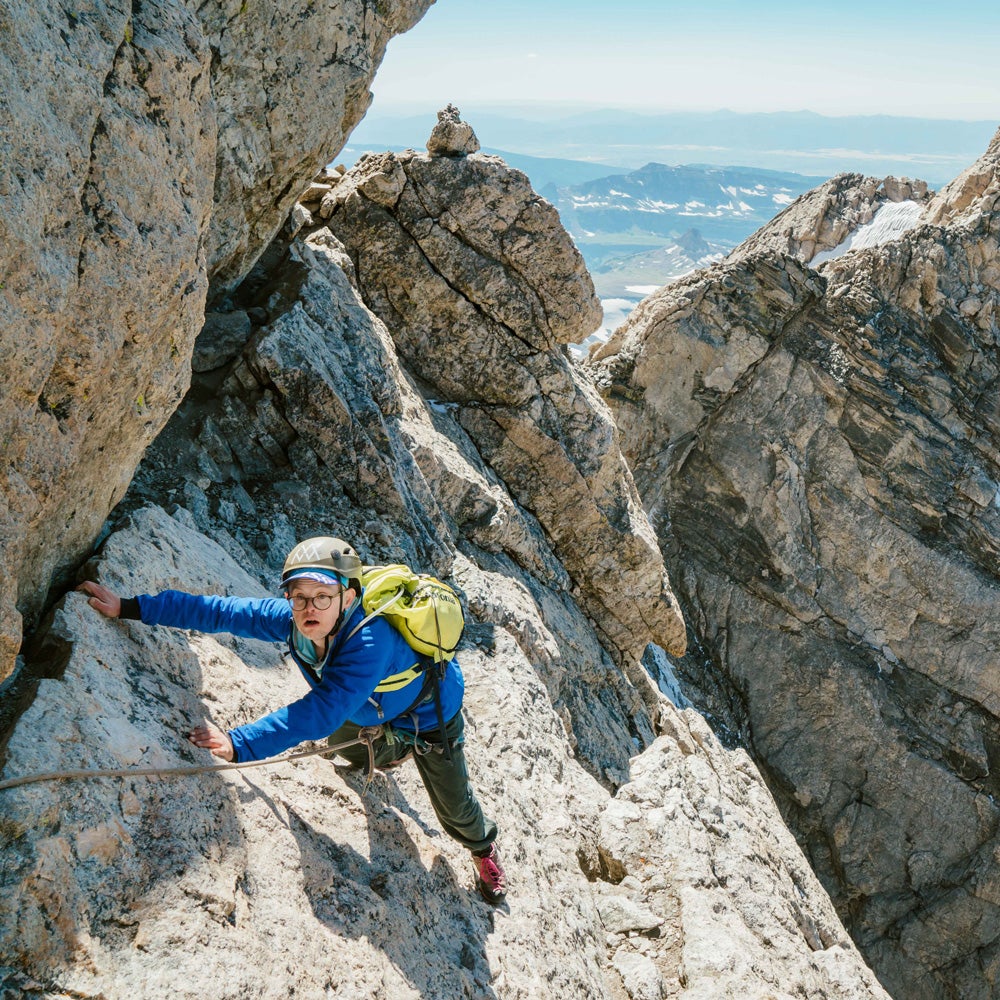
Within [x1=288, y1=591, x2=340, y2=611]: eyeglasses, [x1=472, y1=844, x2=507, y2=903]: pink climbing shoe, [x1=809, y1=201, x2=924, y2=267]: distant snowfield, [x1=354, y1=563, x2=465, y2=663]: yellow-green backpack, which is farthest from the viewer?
[x1=809, y1=201, x2=924, y2=267]: distant snowfield

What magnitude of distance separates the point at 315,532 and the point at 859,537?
27126 mm

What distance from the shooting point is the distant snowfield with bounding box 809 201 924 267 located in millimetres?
39750

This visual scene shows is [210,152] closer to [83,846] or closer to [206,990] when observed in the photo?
[83,846]

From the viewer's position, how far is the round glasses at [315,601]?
6.21 metres

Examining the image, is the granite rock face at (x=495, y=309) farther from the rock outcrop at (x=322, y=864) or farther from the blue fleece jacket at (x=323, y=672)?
the blue fleece jacket at (x=323, y=672)

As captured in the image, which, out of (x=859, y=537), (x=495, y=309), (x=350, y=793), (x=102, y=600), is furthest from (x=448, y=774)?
(x=859, y=537)

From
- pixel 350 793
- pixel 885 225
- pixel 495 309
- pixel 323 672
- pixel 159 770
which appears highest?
pixel 885 225

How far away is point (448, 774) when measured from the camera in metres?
7.36

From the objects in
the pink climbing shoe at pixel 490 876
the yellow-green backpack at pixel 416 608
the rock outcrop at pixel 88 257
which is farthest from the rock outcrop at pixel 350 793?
the yellow-green backpack at pixel 416 608

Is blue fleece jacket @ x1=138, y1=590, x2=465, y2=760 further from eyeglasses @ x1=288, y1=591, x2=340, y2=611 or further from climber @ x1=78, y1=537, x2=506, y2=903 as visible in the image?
eyeglasses @ x1=288, y1=591, x2=340, y2=611

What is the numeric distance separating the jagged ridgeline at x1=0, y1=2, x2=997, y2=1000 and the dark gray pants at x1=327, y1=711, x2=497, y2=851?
42 centimetres

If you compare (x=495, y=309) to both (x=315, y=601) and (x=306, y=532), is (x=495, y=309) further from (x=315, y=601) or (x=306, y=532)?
(x=315, y=601)

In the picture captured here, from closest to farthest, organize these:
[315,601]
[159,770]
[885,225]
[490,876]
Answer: [159,770], [315,601], [490,876], [885,225]

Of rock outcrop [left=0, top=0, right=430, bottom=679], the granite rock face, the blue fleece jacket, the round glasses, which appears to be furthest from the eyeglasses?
the granite rock face
